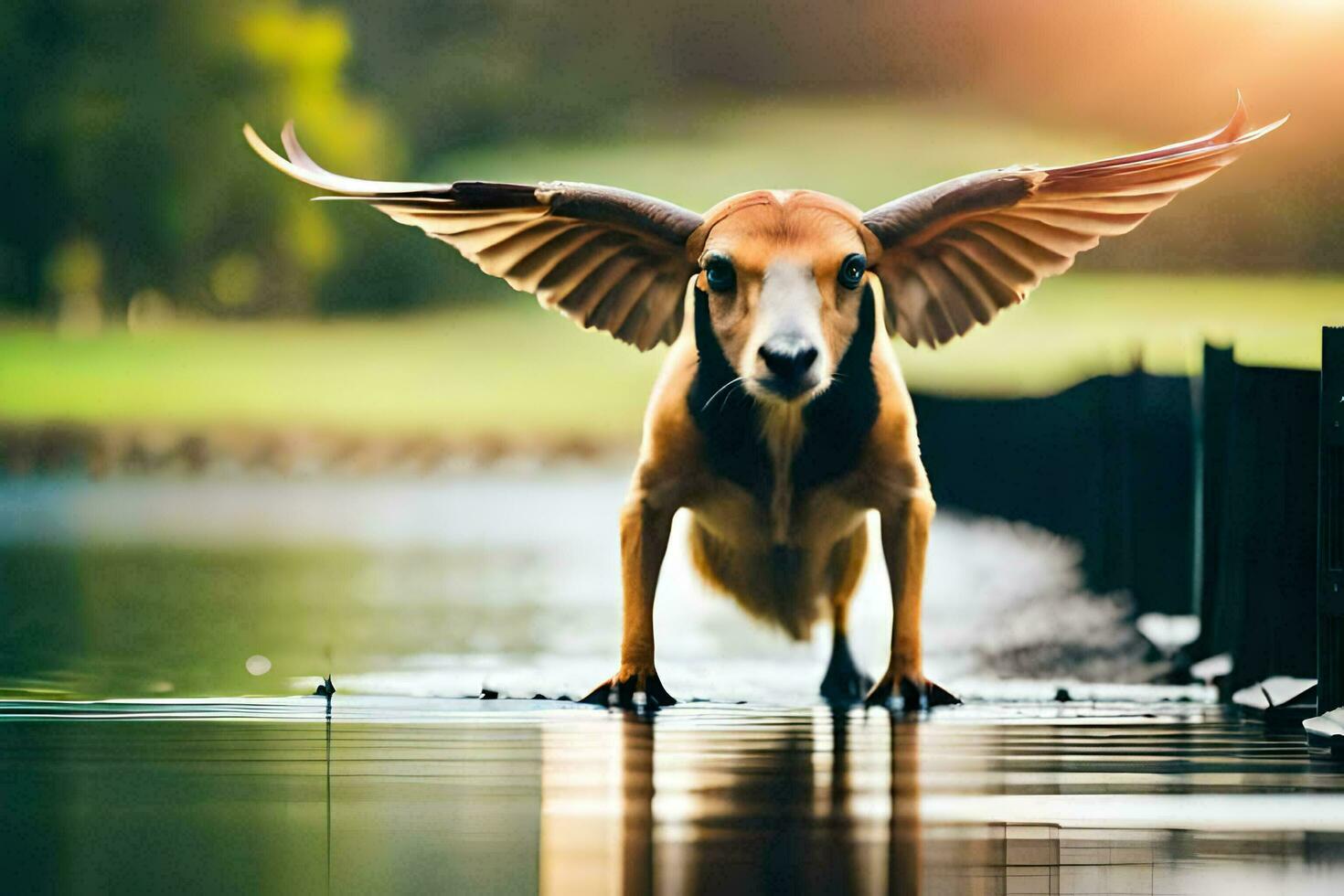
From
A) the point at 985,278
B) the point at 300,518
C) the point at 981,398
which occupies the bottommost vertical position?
the point at 300,518

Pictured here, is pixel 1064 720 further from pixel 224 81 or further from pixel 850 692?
pixel 224 81

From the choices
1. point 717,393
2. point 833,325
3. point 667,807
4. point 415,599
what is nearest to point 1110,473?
point 833,325

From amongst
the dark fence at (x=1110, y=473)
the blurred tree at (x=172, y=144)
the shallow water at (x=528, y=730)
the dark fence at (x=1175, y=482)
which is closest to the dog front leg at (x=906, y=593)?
the shallow water at (x=528, y=730)

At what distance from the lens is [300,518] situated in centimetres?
403

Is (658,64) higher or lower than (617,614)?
higher

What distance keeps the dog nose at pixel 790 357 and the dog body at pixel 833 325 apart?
0.20 m

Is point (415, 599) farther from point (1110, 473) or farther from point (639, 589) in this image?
point (1110, 473)

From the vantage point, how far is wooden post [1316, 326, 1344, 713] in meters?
3.43

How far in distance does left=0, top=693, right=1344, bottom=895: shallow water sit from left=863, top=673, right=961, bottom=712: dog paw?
12.1 inches

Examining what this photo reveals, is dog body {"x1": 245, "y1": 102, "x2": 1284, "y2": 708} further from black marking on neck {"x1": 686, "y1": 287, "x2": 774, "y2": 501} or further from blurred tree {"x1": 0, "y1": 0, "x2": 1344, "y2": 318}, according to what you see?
blurred tree {"x1": 0, "y1": 0, "x2": 1344, "y2": 318}

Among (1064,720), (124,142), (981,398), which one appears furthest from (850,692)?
(124,142)

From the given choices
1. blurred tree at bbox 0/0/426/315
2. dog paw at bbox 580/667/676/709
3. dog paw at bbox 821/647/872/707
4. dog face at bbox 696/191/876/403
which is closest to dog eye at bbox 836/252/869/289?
dog face at bbox 696/191/876/403

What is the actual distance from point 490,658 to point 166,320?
→ 1265 millimetres

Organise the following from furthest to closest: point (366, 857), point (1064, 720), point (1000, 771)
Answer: point (1064, 720)
point (1000, 771)
point (366, 857)
